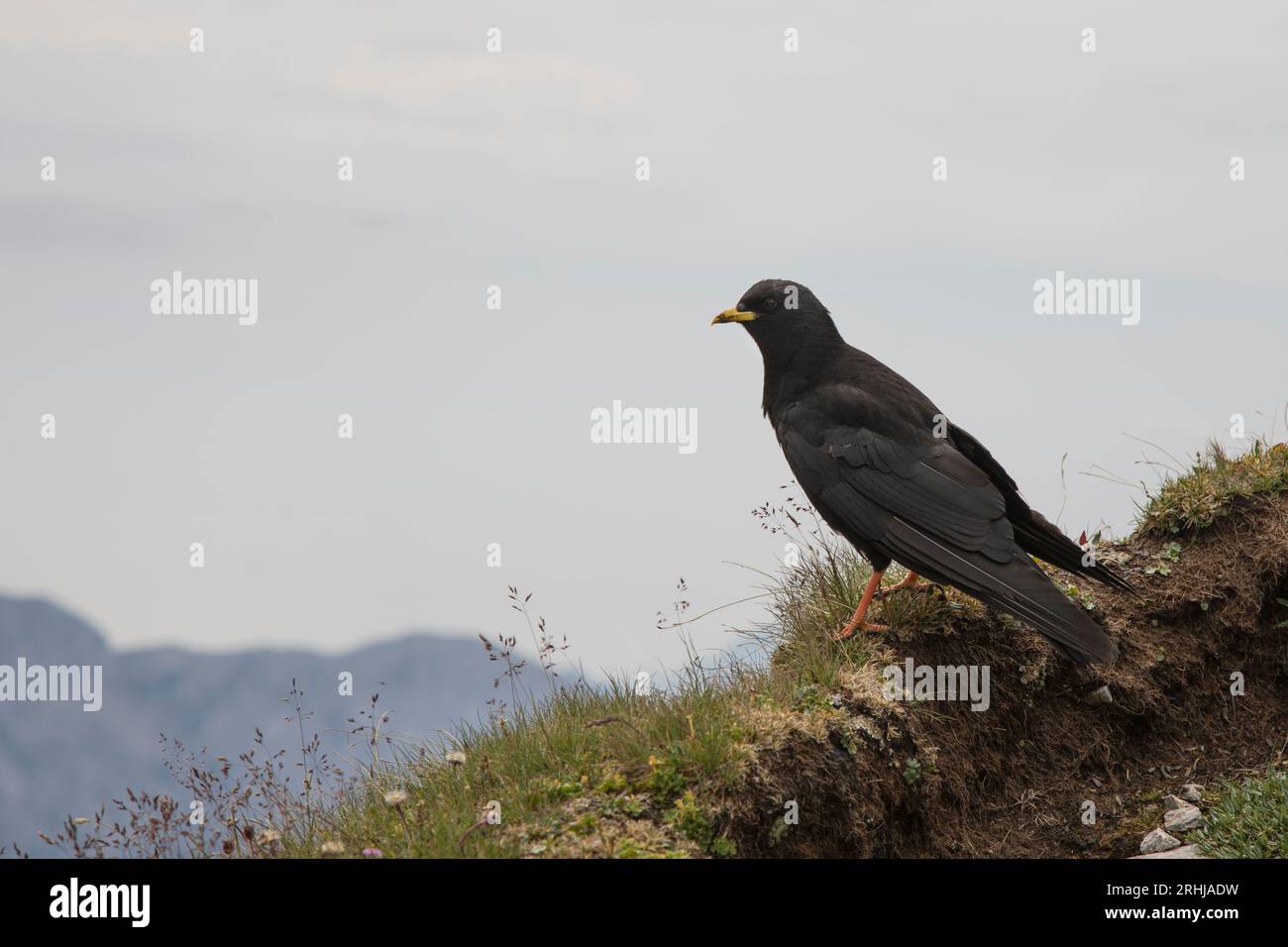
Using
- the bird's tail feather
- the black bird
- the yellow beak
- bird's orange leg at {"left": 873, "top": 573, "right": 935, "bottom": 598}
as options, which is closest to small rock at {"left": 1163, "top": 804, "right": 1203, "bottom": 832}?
the bird's tail feather

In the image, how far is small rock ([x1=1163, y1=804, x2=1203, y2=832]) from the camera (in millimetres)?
6441

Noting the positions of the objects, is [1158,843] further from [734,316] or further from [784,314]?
[734,316]

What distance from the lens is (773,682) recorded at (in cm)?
640

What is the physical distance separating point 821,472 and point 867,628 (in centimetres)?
95

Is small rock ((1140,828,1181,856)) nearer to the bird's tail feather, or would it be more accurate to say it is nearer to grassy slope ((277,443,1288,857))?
grassy slope ((277,443,1288,857))

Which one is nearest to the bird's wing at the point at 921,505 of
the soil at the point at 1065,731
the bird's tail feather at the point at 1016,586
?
the bird's tail feather at the point at 1016,586

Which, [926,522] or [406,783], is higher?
[926,522]

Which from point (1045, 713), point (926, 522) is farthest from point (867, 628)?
point (1045, 713)

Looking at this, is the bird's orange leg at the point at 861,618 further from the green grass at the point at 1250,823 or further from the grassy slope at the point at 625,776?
the green grass at the point at 1250,823

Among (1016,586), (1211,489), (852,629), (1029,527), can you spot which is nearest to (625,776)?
(852,629)

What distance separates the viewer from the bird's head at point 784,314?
7.64 meters

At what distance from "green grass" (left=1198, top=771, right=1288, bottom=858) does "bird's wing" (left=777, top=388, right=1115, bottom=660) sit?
47.1 inches
